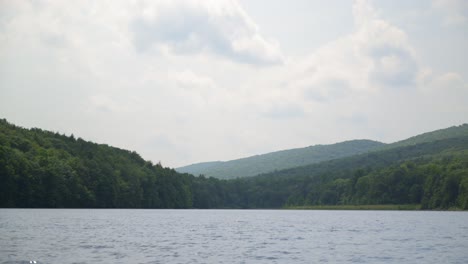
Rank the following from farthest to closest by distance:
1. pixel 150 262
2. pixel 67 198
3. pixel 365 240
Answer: pixel 67 198 → pixel 365 240 → pixel 150 262

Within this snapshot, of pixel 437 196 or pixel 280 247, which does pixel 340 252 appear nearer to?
pixel 280 247

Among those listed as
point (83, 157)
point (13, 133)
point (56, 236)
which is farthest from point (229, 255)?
point (83, 157)

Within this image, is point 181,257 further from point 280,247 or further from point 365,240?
point 365,240

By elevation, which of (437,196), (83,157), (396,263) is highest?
Answer: (83,157)

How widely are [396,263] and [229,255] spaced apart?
1238 cm

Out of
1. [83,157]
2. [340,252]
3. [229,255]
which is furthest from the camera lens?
[83,157]

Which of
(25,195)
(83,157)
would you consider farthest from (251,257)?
(83,157)

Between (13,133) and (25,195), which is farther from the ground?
(13,133)

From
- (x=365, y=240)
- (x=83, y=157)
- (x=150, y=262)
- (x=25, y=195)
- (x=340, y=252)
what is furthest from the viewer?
(x=83, y=157)

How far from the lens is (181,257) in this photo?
4419 centimetres

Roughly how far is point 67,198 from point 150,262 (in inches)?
4385

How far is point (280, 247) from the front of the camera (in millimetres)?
55188

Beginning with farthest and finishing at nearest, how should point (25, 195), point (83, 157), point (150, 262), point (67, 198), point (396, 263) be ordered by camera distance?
point (83, 157)
point (67, 198)
point (25, 195)
point (396, 263)
point (150, 262)

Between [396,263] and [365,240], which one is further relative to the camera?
[365,240]
